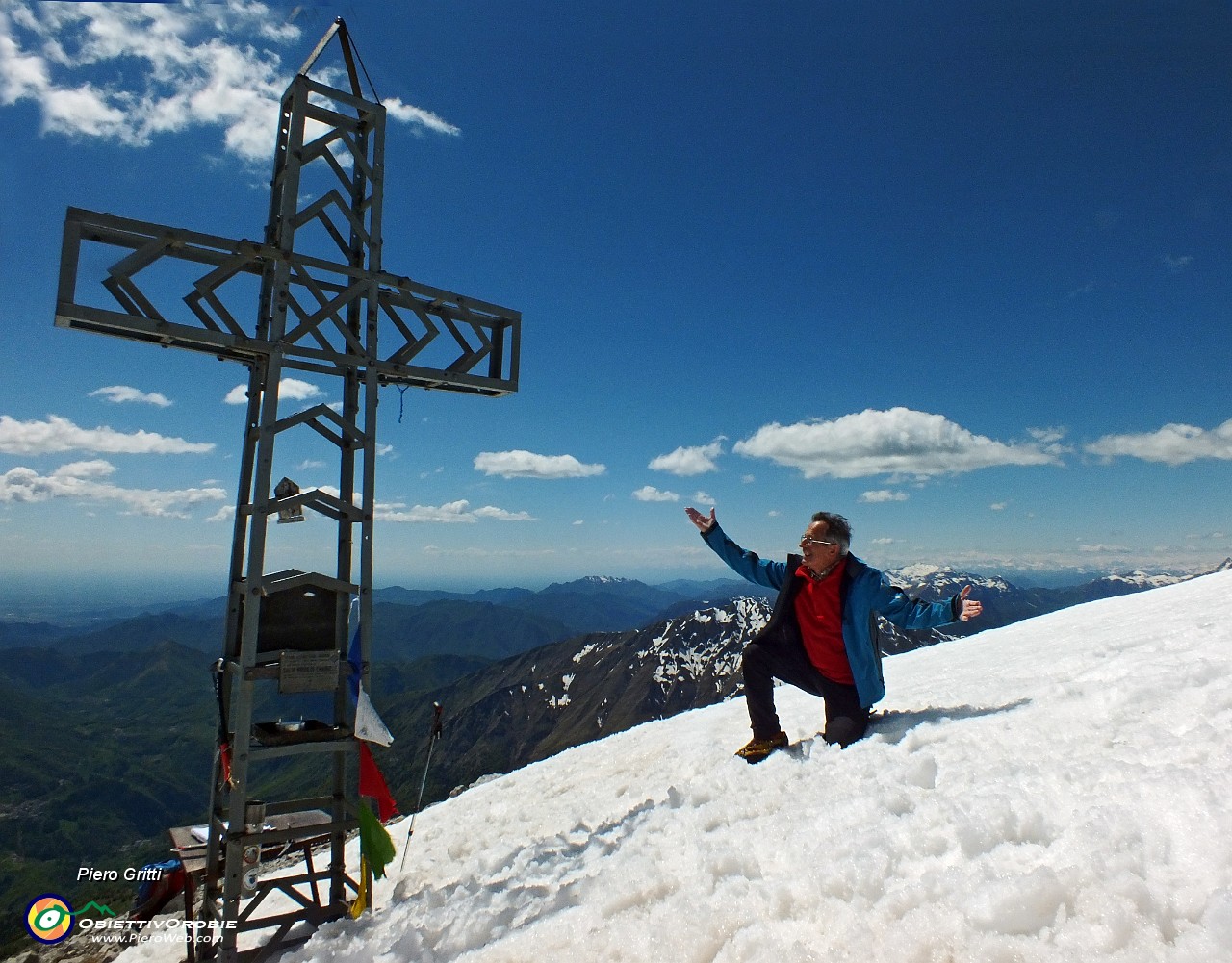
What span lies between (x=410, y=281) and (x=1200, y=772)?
7934 millimetres

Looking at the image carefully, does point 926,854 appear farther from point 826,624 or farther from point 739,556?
point 739,556

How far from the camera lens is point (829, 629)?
7.29 metres

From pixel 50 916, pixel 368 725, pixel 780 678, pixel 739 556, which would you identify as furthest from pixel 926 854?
pixel 50 916

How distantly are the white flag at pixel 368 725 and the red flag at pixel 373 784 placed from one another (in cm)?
18

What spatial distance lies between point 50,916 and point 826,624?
952cm

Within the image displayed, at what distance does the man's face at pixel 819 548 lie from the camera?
7.19 metres

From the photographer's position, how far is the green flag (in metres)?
6.70

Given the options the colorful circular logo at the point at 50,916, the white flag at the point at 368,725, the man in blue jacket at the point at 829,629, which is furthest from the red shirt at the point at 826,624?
the colorful circular logo at the point at 50,916

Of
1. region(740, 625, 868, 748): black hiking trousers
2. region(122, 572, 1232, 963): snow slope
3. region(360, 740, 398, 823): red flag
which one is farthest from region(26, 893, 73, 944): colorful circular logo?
region(740, 625, 868, 748): black hiking trousers

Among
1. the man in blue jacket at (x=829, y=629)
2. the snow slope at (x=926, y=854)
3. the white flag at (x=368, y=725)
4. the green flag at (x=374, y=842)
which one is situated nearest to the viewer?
the snow slope at (x=926, y=854)

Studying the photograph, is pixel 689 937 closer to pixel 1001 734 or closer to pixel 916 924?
pixel 916 924

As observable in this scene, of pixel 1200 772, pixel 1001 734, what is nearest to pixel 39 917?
pixel 1001 734

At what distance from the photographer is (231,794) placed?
6.50 metres

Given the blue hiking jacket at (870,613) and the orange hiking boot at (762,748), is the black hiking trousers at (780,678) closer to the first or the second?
the orange hiking boot at (762,748)
